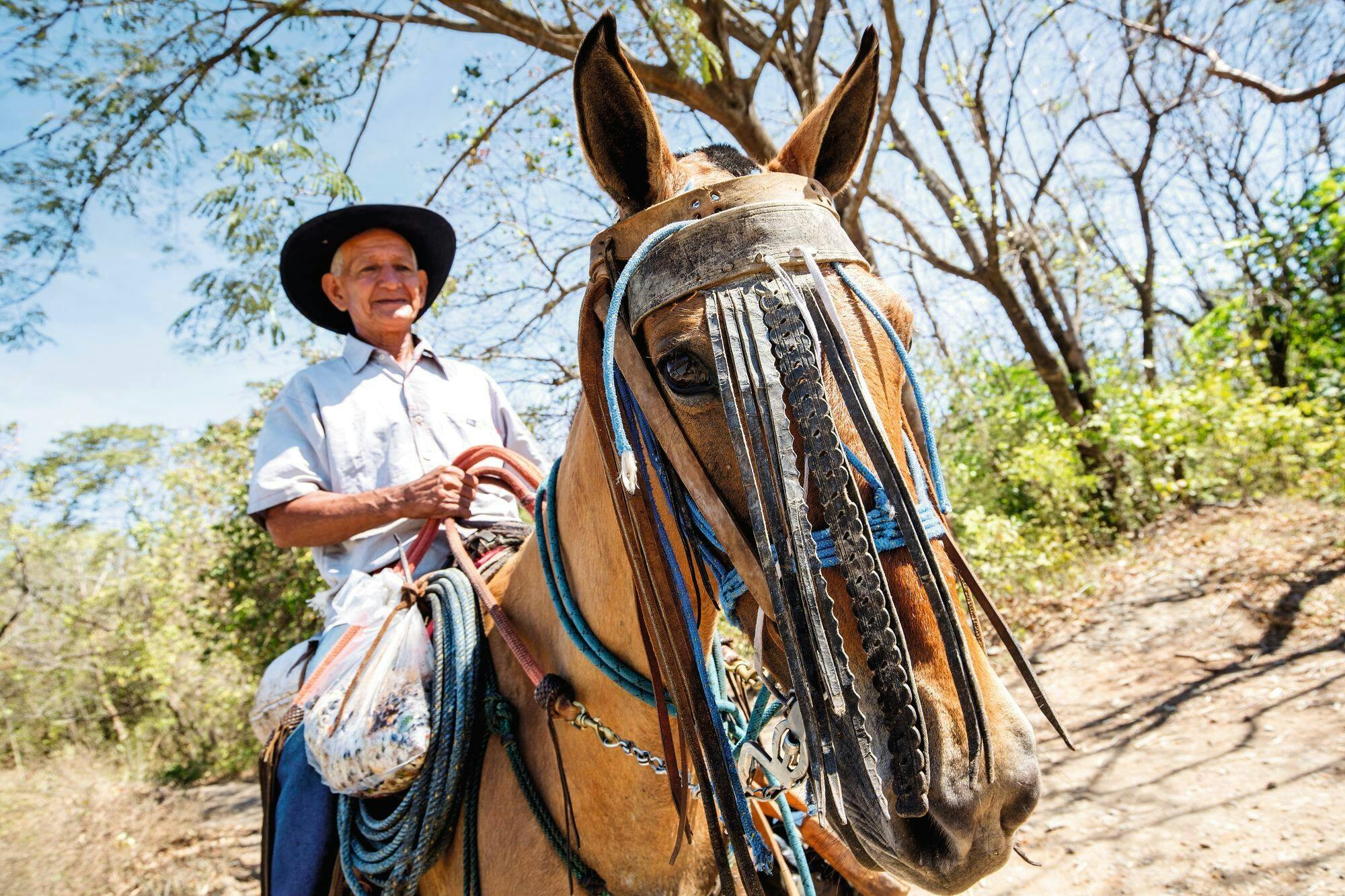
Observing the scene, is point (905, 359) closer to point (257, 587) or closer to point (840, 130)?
point (840, 130)

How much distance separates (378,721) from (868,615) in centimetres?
125

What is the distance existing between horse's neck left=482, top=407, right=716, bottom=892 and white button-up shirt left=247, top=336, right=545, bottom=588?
0.86 meters

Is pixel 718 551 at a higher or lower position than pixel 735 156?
lower

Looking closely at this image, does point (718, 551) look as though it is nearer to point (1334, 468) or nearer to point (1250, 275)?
point (1334, 468)

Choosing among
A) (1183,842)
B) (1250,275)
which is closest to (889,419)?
(1183,842)

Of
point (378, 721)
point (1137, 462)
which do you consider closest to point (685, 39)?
point (378, 721)

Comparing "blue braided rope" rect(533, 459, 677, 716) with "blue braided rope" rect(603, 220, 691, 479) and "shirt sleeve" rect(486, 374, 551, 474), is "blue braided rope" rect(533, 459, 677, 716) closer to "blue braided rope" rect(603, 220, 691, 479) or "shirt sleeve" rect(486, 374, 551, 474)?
"blue braided rope" rect(603, 220, 691, 479)

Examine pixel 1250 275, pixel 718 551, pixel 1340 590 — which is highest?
pixel 1250 275

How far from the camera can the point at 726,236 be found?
1296mm

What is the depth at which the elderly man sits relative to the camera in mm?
2166

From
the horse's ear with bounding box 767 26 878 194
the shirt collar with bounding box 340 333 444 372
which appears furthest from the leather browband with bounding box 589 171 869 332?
the shirt collar with bounding box 340 333 444 372

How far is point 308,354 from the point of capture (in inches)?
393

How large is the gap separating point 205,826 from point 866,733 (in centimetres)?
1087

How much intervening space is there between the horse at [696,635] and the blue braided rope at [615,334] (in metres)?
0.05
